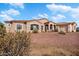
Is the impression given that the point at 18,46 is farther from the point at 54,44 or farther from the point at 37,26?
the point at 54,44

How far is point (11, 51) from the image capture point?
443 cm

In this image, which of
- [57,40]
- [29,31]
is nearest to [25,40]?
[29,31]

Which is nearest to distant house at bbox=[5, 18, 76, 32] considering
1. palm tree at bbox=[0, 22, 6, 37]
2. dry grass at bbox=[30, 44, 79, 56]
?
palm tree at bbox=[0, 22, 6, 37]

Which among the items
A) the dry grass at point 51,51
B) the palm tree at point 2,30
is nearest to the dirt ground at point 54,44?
the dry grass at point 51,51

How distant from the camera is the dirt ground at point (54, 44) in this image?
4406mm

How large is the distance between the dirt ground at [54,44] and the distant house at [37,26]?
0.23 ft

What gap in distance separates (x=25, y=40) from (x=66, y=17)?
61cm

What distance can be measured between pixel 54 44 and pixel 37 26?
12.9 inches

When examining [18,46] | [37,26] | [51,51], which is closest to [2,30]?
[18,46]

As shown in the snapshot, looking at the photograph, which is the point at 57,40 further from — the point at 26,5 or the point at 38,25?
the point at 26,5

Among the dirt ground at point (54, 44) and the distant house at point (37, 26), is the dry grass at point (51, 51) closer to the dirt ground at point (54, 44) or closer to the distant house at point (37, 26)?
the dirt ground at point (54, 44)

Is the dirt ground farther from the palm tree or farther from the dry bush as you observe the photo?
the palm tree

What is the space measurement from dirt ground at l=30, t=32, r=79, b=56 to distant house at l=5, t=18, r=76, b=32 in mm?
71

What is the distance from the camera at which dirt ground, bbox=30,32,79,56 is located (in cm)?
→ 441
